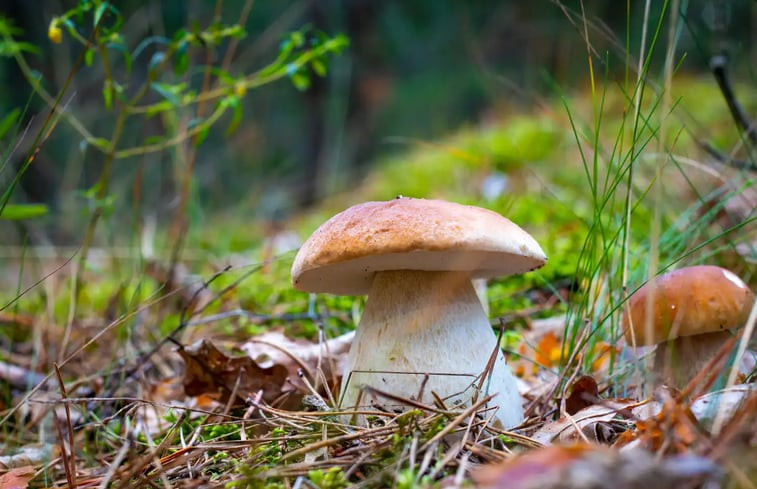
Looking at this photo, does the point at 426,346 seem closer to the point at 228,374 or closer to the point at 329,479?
the point at 329,479

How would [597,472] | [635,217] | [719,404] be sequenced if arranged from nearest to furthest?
[597,472] → [719,404] → [635,217]

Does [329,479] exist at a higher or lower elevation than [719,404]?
lower

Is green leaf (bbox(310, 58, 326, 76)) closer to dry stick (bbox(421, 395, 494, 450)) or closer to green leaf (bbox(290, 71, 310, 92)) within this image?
green leaf (bbox(290, 71, 310, 92))

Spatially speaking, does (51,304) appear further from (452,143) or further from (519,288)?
(452,143)

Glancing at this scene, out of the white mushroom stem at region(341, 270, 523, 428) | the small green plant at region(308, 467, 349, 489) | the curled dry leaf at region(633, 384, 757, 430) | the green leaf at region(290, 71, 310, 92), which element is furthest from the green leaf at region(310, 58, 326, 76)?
the curled dry leaf at region(633, 384, 757, 430)

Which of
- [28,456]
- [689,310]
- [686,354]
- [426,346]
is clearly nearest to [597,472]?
[426,346]

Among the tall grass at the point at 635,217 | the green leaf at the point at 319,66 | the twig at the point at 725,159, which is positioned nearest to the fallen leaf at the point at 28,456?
the tall grass at the point at 635,217
